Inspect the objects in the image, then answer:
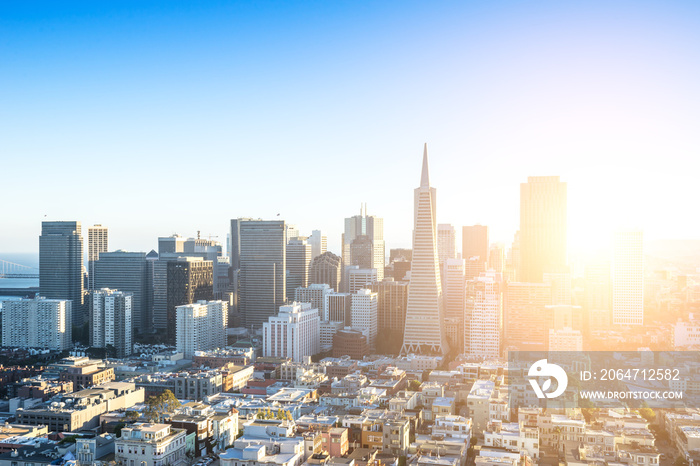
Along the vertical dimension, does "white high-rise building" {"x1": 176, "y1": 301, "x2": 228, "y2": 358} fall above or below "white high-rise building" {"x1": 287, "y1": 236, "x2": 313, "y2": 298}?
below

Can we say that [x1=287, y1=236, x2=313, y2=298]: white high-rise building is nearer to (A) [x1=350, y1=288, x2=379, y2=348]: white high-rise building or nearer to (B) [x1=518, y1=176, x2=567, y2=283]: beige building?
(A) [x1=350, y1=288, x2=379, y2=348]: white high-rise building

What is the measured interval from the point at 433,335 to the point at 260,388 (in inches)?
432

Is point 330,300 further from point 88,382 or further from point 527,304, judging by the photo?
point 88,382

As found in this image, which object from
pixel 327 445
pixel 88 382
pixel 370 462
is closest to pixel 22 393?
pixel 88 382

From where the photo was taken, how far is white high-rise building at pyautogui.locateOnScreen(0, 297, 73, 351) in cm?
3419

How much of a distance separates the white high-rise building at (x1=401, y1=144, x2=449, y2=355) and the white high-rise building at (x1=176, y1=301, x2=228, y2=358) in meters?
10.1

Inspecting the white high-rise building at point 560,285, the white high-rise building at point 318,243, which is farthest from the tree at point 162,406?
the white high-rise building at point 318,243

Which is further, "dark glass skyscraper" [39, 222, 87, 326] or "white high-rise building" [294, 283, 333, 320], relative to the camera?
Answer: "dark glass skyscraper" [39, 222, 87, 326]

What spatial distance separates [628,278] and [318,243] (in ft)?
110

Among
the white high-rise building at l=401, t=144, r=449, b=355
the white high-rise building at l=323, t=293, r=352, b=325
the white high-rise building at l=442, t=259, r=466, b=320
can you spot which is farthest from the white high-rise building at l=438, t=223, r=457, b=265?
the white high-rise building at l=401, t=144, r=449, b=355

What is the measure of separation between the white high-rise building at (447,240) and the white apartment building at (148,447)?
38650 millimetres

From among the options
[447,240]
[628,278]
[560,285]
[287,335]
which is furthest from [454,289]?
[447,240]

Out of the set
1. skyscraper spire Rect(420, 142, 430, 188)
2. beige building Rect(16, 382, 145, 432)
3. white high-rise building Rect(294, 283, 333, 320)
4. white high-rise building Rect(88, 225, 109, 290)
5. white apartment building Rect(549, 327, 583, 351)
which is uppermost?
skyscraper spire Rect(420, 142, 430, 188)

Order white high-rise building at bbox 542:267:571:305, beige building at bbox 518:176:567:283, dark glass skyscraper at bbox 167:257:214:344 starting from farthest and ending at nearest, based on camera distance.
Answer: beige building at bbox 518:176:567:283, dark glass skyscraper at bbox 167:257:214:344, white high-rise building at bbox 542:267:571:305
